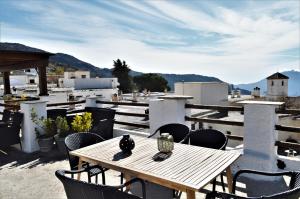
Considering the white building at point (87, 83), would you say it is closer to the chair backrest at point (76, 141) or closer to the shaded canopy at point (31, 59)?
the shaded canopy at point (31, 59)

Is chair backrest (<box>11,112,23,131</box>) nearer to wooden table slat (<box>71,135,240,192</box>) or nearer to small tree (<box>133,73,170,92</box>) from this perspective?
wooden table slat (<box>71,135,240,192</box>)

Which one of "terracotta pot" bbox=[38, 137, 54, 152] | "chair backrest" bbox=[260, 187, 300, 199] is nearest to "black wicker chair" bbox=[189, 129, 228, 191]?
"chair backrest" bbox=[260, 187, 300, 199]

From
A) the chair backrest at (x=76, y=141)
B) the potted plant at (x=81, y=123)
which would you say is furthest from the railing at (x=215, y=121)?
the potted plant at (x=81, y=123)

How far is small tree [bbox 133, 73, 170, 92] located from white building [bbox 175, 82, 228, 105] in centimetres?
3024

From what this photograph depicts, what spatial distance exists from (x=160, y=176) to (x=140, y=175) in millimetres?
206

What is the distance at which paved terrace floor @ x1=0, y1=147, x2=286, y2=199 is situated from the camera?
3295mm

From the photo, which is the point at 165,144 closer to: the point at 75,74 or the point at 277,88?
the point at 277,88

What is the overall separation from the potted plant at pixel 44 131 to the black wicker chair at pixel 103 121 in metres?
0.84

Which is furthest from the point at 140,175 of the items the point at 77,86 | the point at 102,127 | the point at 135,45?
the point at 77,86

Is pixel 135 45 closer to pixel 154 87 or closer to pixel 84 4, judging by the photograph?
pixel 84 4

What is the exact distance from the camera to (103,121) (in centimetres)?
507

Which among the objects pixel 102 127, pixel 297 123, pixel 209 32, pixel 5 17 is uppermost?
pixel 5 17

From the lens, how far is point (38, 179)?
3.81 meters

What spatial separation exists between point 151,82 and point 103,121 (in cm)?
4279
